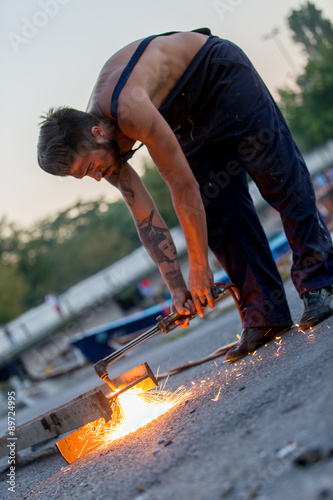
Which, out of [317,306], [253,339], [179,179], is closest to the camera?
[179,179]

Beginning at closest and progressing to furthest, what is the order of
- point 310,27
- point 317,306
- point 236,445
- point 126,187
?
point 236,445, point 317,306, point 126,187, point 310,27

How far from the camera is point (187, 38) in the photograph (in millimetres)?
3266

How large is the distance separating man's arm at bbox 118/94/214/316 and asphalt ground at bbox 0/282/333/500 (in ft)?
1.73

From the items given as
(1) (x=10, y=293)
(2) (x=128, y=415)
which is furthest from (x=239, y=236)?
(1) (x=10, y=293)

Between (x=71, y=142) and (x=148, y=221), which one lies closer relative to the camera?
(x=71, y=142)

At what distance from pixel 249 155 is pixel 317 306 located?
3.11 ft

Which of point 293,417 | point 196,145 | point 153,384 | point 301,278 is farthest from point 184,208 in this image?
point 293,417

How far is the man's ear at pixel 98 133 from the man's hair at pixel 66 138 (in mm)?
18

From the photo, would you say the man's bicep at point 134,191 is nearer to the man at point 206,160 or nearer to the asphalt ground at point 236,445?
the man at point 206,160

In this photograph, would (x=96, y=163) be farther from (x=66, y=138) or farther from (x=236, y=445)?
(x=236, y=445)

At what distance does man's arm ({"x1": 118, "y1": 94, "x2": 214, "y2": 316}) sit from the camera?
9.27 feet

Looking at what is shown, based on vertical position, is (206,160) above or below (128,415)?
above

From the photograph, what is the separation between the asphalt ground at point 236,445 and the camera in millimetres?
1445

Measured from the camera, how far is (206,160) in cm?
346
